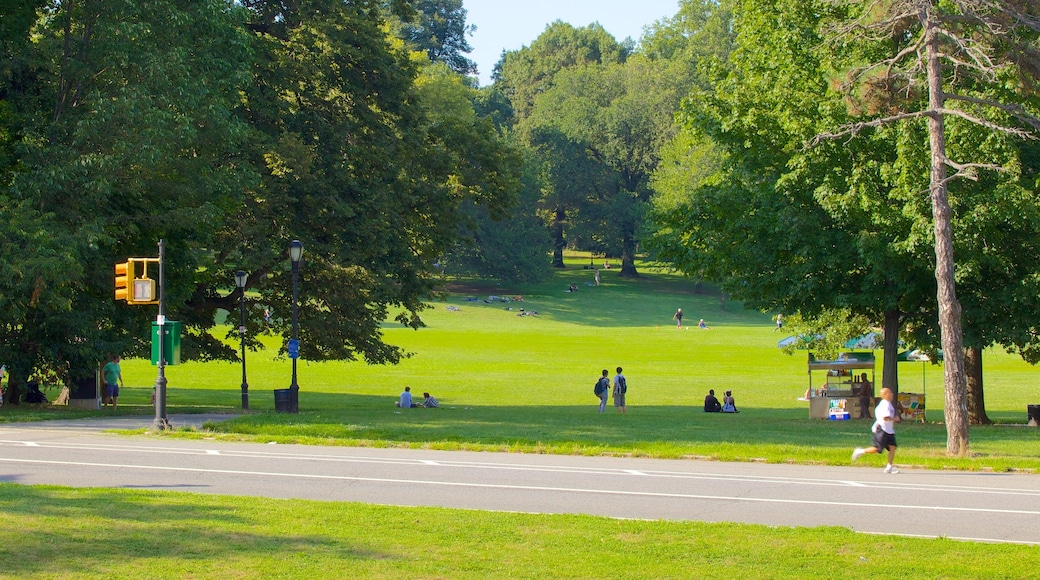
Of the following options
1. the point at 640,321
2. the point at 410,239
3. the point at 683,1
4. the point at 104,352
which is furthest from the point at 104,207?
the point at 683,1

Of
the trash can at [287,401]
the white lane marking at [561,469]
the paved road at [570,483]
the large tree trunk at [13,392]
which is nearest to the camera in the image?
the paved road at [570,483]

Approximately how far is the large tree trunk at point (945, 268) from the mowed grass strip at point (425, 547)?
→ 9.17 m

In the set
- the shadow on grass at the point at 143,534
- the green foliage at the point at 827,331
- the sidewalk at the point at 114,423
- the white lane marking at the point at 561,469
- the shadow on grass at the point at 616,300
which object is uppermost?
the shadow on grass at the point at 616,300

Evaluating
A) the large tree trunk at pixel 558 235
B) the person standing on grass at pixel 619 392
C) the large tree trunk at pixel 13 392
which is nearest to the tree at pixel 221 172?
the large tree trunk at pixel 13 392

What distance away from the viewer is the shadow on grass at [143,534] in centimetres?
855

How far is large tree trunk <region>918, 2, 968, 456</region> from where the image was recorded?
18.6 metres

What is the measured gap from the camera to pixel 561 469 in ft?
53.3

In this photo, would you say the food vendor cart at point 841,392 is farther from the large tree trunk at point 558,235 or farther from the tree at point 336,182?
the large tree trunk at point 558,235

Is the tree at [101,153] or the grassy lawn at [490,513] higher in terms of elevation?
the tree at [101,153]

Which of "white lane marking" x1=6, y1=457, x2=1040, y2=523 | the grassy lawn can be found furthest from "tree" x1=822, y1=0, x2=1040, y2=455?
"white lane marking" x1=6, y1=457, x2=1040, y2=523

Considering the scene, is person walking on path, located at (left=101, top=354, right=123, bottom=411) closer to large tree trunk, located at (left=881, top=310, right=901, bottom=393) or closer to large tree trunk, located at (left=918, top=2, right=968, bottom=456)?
large tree trunk, located at (left=881, top=310, right=901, bottom=393)

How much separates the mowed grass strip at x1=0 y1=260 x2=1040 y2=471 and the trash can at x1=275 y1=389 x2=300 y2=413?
39 cm

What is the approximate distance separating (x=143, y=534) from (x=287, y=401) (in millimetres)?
18290

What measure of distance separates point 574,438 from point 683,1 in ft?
335
